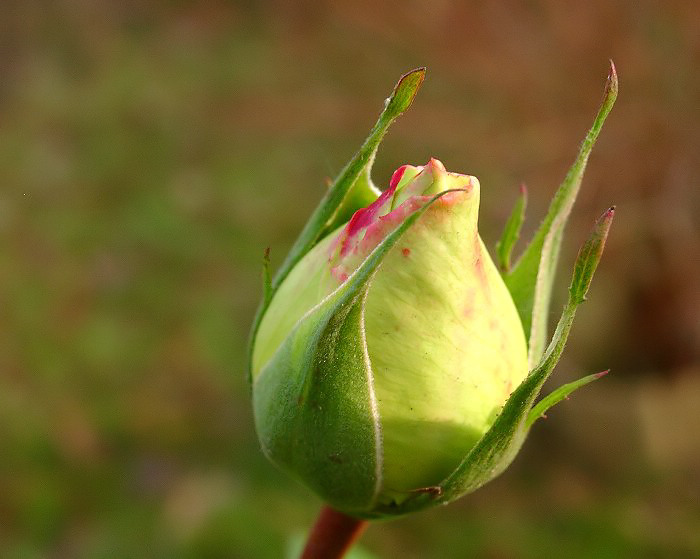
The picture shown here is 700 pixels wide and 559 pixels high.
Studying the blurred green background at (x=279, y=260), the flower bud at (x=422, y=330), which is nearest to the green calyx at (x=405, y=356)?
the flower bud at (x=422, y=330)

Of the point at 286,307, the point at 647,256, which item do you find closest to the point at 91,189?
the point at 647,256

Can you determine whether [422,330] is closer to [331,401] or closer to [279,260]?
[331,401]

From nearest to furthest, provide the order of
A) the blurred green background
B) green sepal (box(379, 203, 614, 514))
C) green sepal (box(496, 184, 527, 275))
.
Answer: green sepal (box(379, 203, 614, 514)) → green sepal (box(496, 184, 527, 275)) → the blurred green background

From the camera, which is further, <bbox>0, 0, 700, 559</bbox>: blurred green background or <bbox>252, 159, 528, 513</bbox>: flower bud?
<bbox>0, 0, 700, 559</bbox>: blurred green background

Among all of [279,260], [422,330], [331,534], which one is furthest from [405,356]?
[279,260]

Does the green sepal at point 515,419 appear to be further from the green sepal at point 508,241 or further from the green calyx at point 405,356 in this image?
the green sepal at point 508,241

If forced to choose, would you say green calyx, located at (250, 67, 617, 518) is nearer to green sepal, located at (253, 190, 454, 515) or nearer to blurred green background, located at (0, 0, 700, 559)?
green sepal, located at (253, 190, 454, 515)

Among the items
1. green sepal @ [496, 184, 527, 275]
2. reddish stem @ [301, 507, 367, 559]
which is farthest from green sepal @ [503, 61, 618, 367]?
reddish stem @ [301, 507, 367, 559]

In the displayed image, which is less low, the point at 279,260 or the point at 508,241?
the point at 508,241
